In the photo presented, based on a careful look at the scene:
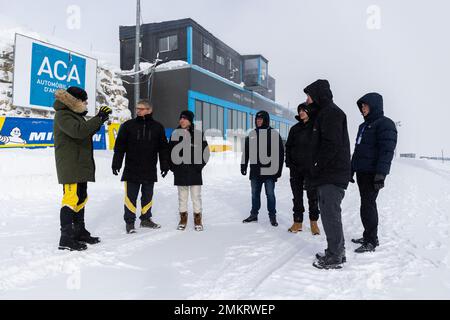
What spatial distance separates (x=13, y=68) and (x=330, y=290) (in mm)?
14135

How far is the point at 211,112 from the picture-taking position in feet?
77.3

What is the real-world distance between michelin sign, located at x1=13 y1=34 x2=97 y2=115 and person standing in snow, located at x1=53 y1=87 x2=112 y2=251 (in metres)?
11.1

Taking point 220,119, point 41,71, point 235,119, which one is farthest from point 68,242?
point 235,119

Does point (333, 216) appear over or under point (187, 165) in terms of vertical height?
under

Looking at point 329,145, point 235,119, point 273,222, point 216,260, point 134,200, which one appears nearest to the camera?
point 329,145

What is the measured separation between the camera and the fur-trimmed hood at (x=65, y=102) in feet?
12.1

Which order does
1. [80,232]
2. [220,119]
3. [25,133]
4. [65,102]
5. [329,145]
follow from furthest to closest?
[220,119]
[25,133]
[80,232]
[65,102]
[329,145]

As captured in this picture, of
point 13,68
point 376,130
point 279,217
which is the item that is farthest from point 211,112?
point 376,130

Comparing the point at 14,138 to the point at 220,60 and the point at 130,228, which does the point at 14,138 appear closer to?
the point at 130,228

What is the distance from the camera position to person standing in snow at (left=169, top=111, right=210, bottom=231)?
4898 mm

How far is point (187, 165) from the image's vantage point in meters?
4.91

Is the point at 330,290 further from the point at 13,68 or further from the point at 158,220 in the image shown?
the point at 13,68

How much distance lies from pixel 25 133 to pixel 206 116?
44.9ft

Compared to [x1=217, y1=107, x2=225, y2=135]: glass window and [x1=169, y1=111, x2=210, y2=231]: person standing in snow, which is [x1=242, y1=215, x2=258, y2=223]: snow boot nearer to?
[x1=169, y1=111, x2=210, y2=231]: person standing in snow
